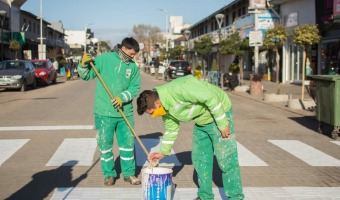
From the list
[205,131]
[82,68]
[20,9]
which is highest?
[20,9]

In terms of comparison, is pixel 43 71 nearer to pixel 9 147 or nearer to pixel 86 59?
pixel 9 147

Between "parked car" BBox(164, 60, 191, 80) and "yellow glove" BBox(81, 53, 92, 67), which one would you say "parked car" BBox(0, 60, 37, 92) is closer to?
"parked car" BBox(164, 60, 191, 80)

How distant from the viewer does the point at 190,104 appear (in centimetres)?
460

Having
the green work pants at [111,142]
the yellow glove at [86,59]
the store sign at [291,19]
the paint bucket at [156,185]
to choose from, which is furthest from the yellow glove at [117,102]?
the store sign at [291,19]

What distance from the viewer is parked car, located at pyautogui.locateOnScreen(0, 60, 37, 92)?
2367 cm

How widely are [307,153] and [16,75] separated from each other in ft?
61.2

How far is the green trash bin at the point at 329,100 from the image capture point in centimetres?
973

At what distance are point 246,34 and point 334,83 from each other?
1025 inches

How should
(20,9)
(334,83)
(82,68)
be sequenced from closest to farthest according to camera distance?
(82,68) → (334,83) → (20,9)

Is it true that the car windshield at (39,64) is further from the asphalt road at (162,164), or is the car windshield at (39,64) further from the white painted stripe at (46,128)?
the white painted stripe at (46,128)

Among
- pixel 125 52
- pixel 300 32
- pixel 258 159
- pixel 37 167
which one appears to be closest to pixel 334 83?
pixel 258 159

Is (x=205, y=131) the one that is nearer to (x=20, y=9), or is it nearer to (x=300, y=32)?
(x=300, y=32)

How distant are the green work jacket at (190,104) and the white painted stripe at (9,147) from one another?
383cm

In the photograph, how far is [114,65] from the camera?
616cm
